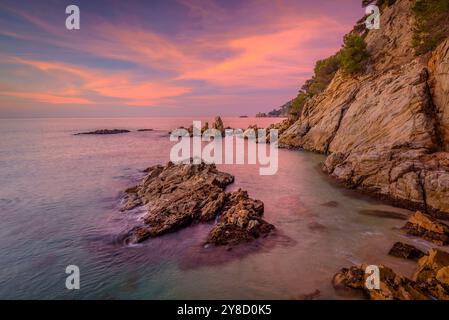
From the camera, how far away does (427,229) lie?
567 inches

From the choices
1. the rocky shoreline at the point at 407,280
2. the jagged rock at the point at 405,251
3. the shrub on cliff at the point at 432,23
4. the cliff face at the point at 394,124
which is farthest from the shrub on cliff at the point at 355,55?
the rocky shoreline at the point at 407,280

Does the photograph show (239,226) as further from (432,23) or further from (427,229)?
(432,23)

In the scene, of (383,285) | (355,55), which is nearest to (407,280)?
(383,285)

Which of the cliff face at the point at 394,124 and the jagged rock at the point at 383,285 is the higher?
the cliff face at the point at 394,124

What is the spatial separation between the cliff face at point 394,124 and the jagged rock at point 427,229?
11.0 ft

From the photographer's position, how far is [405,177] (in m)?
19.4

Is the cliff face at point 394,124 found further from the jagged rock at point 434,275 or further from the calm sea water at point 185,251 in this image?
the jagged rock at point 434,275

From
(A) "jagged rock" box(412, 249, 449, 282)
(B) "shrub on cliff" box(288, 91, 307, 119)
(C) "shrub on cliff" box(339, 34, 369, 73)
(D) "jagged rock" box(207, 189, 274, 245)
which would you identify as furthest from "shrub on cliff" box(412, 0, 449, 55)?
(B) "shrub on cliff" box(288, 91, 307, 119)

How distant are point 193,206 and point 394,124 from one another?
22902 mm

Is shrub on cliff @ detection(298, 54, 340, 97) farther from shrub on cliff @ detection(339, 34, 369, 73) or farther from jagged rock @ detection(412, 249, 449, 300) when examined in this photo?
jagged rock @ detection(412, 249, 449, 300)

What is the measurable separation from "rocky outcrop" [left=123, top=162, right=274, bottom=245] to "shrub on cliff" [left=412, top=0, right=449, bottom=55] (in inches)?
1107

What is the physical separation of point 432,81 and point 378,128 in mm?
6509

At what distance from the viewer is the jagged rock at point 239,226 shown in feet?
47.4
